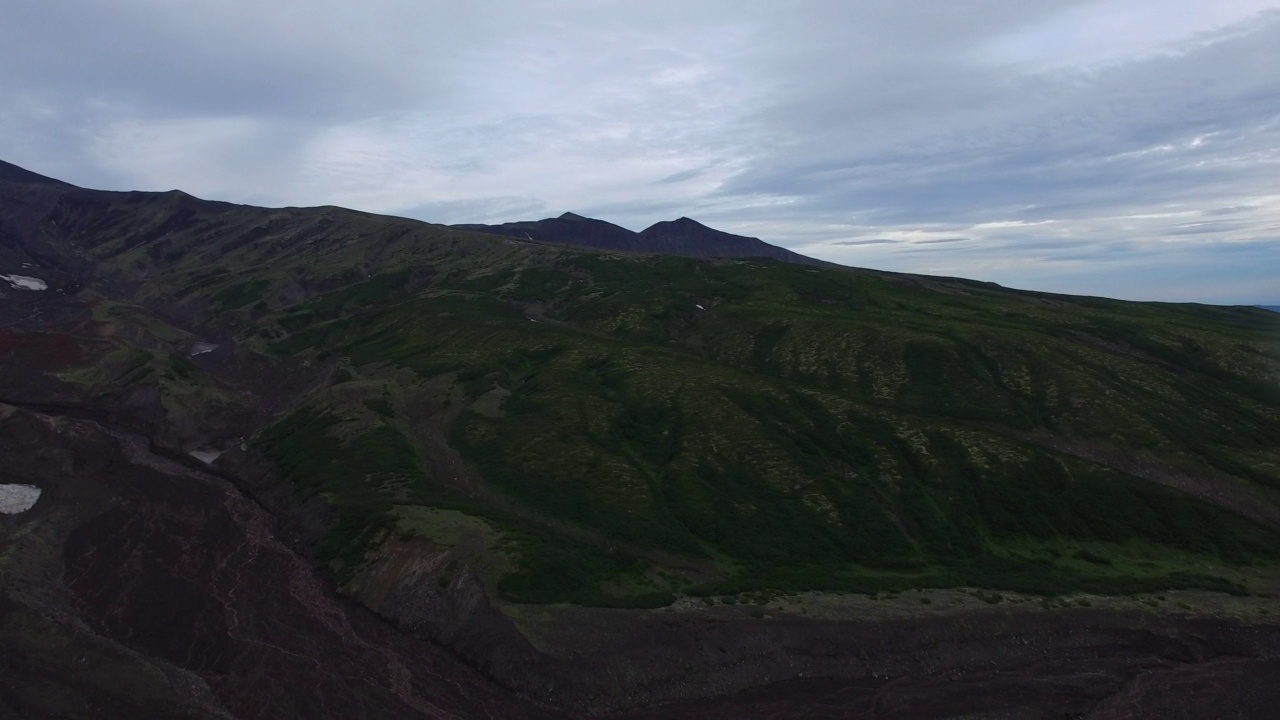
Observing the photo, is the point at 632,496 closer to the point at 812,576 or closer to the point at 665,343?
the point at 812,576

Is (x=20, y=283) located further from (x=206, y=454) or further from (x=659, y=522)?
Result: (x=659, y=522)

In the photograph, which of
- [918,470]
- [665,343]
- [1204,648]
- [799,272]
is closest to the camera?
[1204,648]

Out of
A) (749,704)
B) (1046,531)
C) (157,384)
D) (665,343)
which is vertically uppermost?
(665,343)

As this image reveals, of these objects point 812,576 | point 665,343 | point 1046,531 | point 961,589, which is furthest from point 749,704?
point 665,343

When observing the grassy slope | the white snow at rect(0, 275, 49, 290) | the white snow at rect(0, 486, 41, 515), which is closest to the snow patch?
the grassy slope

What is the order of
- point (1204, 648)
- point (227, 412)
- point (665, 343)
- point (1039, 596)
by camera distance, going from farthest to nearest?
point (665, 343) < point (227, 412) < point (1039, 596) < point (1204, 648)

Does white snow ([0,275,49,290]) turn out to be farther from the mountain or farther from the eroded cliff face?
the eroded cliff face

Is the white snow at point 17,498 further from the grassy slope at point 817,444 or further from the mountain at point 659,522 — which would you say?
the grassy slope at point 817,444

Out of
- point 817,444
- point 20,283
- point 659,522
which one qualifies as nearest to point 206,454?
point 659,522

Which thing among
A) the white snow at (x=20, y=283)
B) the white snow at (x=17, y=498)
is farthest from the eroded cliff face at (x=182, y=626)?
the white snow at (x=20, y=283)
